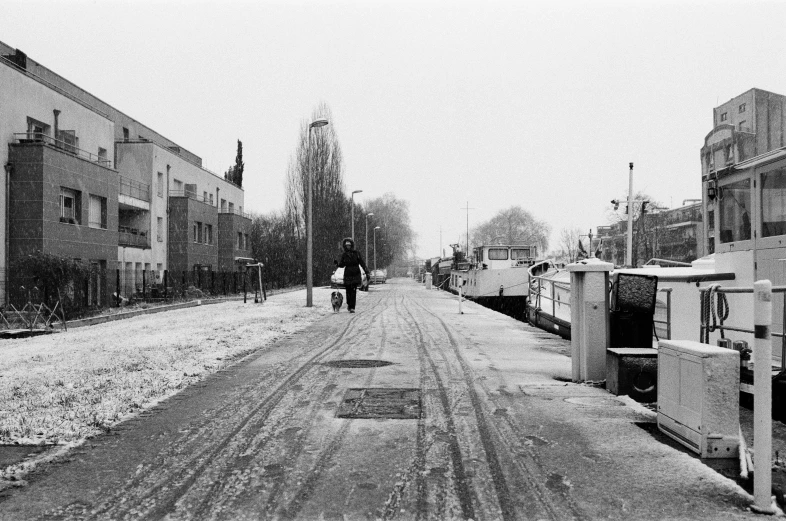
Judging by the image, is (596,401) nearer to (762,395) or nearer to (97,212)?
(762,395)

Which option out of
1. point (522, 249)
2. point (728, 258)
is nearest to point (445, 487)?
point (728, 258)

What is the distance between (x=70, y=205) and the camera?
24969mm

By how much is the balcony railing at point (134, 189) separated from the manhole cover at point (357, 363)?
27.6 metres

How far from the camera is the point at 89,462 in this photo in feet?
14.8

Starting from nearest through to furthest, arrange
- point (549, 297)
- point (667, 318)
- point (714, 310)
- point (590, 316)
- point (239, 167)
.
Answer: point (714, 310) < point (590, 316) < point (667, 318) < point (549, 297) < point (239, 167)

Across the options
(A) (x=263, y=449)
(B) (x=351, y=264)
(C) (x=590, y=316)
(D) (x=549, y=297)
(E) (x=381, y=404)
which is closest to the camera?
(A) (x=263, y=449)

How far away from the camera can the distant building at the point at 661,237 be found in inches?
1991

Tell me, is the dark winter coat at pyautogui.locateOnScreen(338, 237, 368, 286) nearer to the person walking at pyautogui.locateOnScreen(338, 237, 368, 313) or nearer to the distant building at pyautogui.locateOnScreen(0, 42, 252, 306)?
the person walking at pyautogui.locateOnScreen(338, 237, 368, 313)

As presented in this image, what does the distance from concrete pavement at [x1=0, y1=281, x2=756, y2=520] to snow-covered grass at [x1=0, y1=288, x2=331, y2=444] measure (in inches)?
16.6

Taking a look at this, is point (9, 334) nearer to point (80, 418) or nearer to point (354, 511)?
point (80, 418)

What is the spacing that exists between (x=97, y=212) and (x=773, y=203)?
1016 inches

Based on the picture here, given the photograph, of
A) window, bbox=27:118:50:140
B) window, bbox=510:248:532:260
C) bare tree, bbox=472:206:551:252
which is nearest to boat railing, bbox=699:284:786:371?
window, bbox=27:118:50:140

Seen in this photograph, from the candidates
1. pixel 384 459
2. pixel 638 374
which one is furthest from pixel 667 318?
pixel 384 459

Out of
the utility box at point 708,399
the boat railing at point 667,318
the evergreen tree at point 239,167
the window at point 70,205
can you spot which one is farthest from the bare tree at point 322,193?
the utility box at point 708,399
